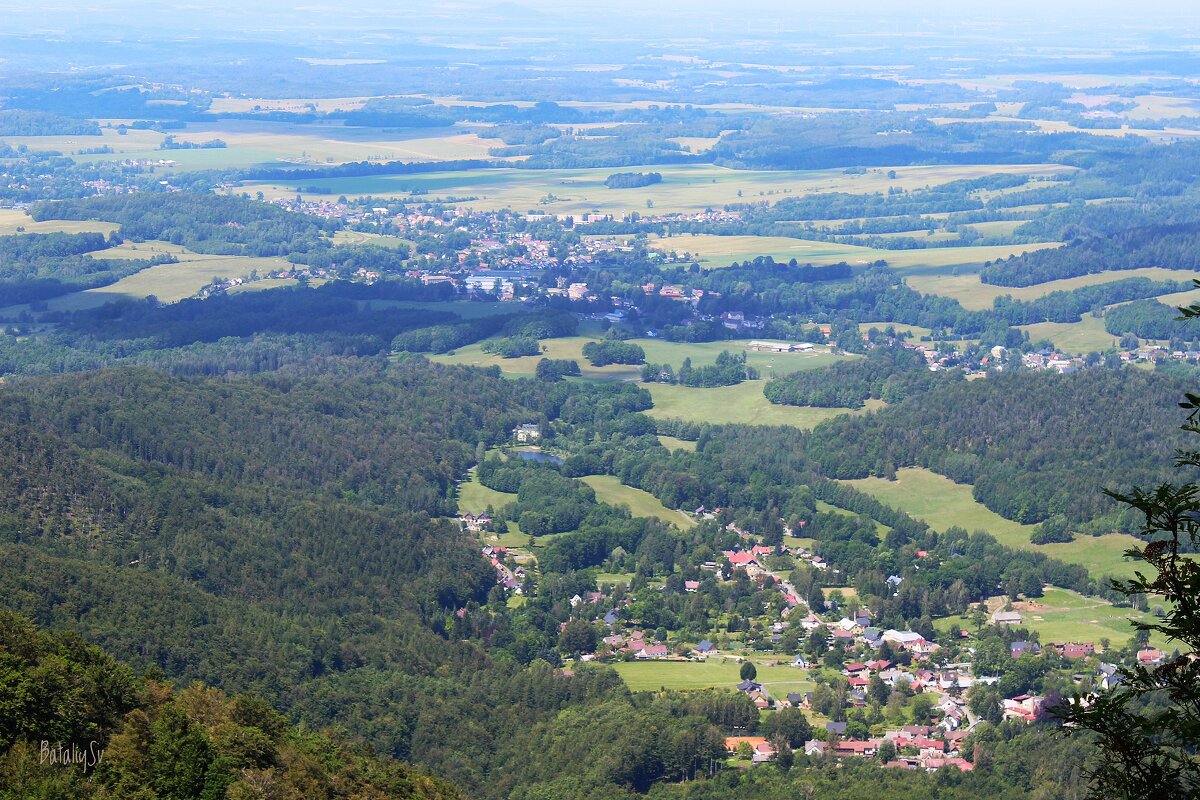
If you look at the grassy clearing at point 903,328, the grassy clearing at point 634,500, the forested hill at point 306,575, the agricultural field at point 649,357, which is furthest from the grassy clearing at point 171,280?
the grassy clearing at point 634,500

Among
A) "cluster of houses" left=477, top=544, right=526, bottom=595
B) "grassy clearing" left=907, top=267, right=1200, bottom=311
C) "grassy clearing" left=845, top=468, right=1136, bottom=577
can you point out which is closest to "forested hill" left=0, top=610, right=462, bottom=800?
"cluster of houses" left=477, top=544, right=526, bottom=595

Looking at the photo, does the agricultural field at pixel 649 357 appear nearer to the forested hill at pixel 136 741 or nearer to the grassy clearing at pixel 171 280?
the grassy clearing at pixel 171 280

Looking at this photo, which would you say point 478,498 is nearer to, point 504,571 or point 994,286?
point 504,571

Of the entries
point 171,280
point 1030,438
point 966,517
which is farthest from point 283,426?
point 171,280

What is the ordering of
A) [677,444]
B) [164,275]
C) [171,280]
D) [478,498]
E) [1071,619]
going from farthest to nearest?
1. [164,275]
2. [171,280]
3. [677,444]
4. [478,498]
5. [1071,619]

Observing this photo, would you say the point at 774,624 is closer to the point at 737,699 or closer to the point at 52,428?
the point at 737,699

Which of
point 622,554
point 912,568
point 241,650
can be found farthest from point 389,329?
point 241,650

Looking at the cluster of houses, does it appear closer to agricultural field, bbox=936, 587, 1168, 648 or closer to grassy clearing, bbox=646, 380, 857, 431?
agricultural field, bbox=936, 587, 1168, 648
